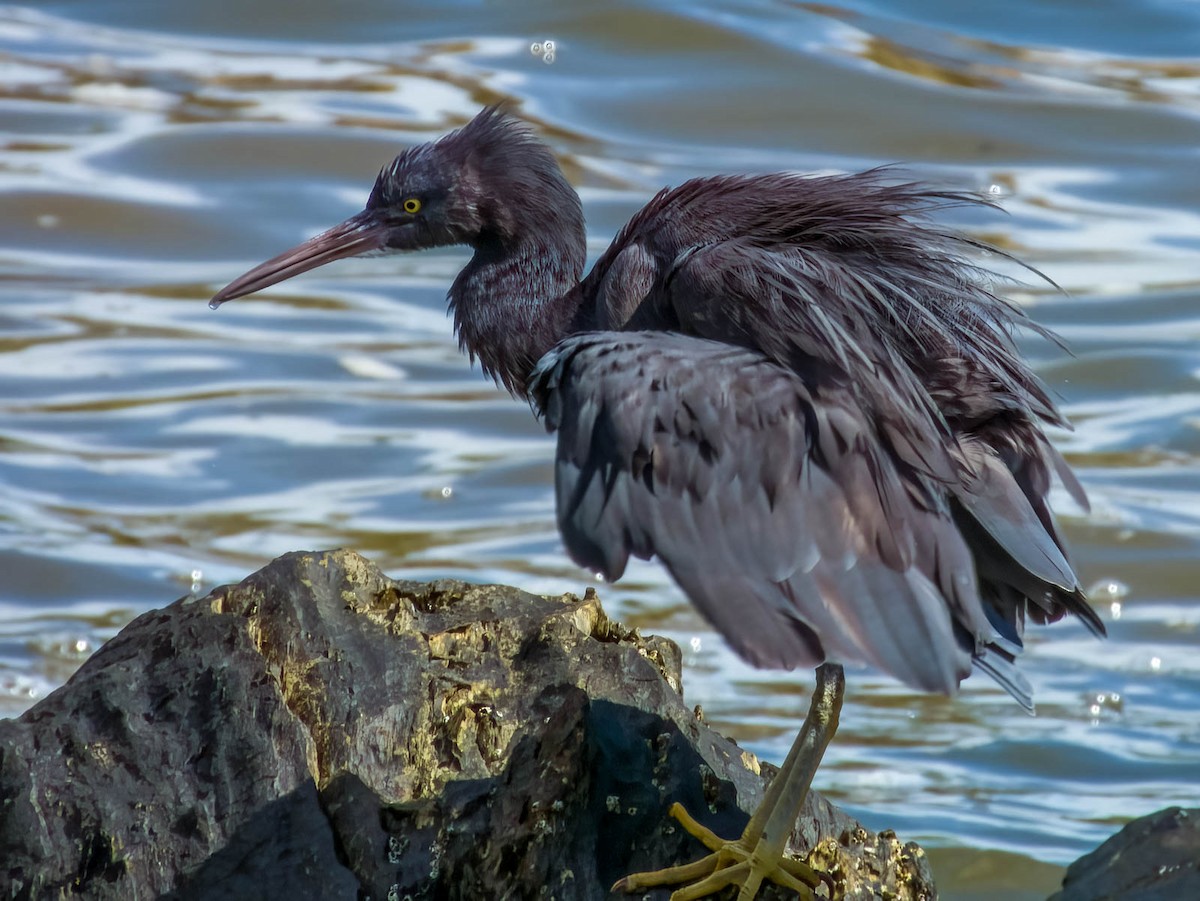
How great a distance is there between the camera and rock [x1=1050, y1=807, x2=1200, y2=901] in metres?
4.33

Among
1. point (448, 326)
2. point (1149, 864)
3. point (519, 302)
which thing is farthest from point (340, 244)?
point (448, 326)

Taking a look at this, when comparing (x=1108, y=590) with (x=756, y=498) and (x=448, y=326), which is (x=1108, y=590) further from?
(x=756, y=498)

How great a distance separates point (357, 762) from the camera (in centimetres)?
365

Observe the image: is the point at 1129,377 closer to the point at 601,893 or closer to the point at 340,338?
the point at 340,338

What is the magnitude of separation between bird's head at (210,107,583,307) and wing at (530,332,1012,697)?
4.31ft

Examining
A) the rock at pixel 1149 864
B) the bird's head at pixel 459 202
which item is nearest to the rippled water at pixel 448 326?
the rock at pixel 1149 864

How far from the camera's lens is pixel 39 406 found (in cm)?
Result: 1005

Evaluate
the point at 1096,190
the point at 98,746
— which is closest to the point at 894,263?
the point at 98,746

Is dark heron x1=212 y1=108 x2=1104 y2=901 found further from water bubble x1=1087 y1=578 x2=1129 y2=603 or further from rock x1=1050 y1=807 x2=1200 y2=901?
water bubble x1=1087 y1=578 x2=1129 y2=603

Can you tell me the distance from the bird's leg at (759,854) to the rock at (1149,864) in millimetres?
1034

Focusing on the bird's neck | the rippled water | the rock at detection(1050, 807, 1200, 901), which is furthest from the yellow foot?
the rippled water

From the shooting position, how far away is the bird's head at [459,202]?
5.16m

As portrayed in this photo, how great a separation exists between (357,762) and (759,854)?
2.83ft

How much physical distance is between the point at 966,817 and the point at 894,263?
121 inches
